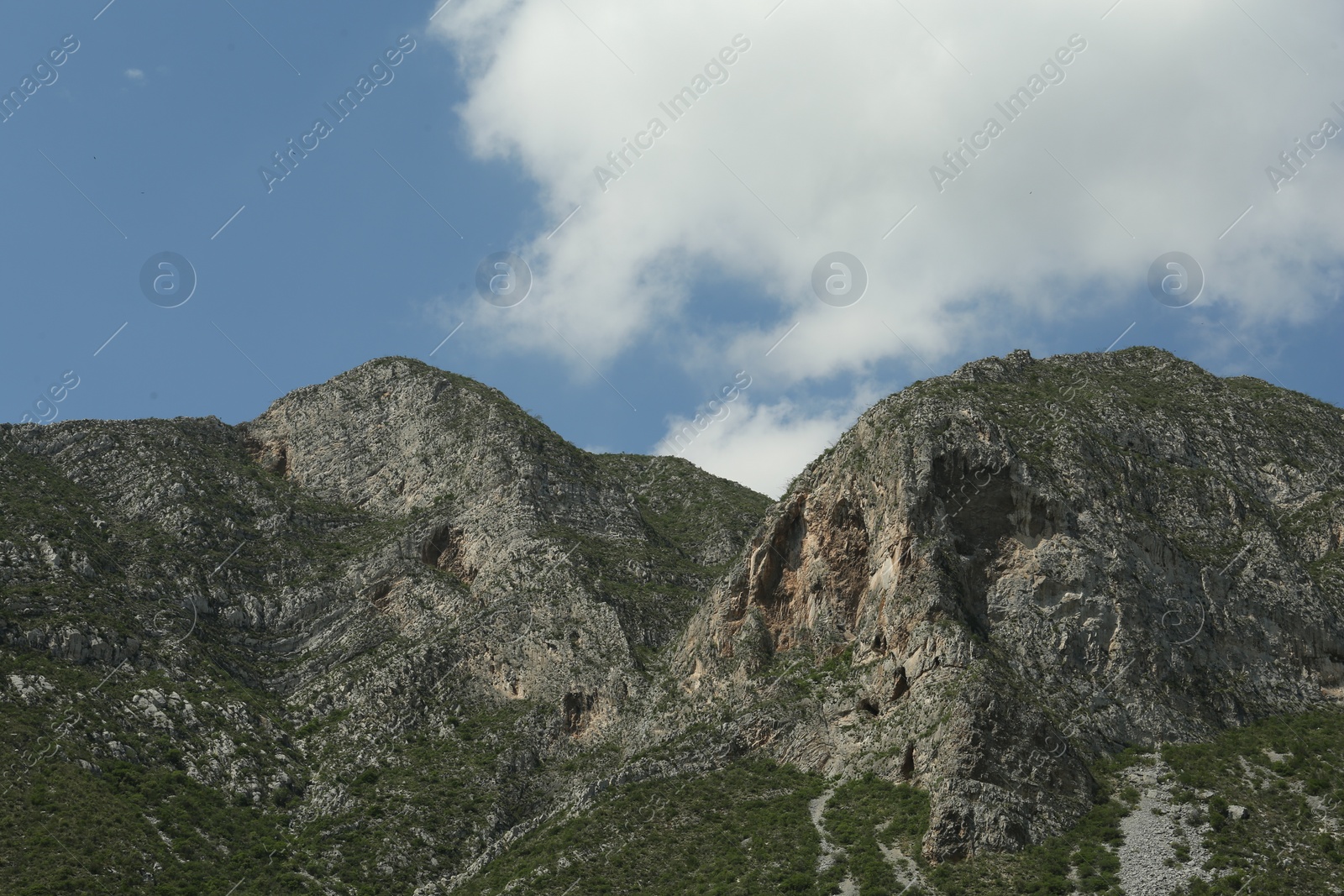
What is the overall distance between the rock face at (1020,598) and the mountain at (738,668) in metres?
0.24

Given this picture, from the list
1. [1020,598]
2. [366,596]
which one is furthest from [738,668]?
[366,596]

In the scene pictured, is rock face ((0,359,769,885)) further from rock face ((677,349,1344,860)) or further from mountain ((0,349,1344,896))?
rock face ((677,349,1344,860))

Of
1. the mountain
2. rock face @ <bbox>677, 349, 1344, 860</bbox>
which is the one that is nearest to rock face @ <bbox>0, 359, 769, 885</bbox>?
the mountain

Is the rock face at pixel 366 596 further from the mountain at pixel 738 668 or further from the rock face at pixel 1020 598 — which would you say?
the rock face at pixel 1020 598

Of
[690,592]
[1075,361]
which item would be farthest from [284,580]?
[1075,361]

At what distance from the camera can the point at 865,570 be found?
9062cm

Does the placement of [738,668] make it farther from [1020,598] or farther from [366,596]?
[366,596]

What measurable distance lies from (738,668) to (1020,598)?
64.2ft

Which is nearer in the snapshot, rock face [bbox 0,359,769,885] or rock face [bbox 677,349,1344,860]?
rock face [bbox 677,349,1344,860]

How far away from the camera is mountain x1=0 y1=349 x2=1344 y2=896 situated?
236 feet

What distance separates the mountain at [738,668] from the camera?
71.8m

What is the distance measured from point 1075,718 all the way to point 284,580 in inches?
2649

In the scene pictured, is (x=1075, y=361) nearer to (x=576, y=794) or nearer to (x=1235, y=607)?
(x=1235, y=607)

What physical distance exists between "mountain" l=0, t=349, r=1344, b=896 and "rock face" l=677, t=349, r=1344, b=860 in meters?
0.24
